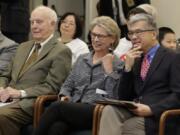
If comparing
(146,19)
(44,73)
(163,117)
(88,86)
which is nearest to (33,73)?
(44,73)

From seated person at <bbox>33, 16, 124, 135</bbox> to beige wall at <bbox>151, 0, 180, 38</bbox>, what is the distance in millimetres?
2355

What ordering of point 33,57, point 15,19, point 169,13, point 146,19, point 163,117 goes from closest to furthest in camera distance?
1. point 163,117
2. point 146,19
3. point 33,57
4. point 15,19
5. point 169,13

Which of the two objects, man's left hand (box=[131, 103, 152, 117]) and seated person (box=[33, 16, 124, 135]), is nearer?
man's left hand (box=[131, 103, 152, 117])

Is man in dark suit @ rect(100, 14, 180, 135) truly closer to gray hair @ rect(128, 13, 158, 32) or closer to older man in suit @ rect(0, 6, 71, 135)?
gray hair @ rect(128, 13, 158, 32)

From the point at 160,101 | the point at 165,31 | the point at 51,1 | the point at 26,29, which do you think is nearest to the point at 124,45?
the point at 165,31

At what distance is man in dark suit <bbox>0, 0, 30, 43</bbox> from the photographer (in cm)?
461

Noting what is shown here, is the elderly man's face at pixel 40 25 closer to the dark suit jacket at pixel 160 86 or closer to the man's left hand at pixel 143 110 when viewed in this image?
the dark suit jacket at pixel 160 86

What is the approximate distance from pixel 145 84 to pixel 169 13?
9.39ft

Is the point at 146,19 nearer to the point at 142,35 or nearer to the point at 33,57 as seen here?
the point at 142,35

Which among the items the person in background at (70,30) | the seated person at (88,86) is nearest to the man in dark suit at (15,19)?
the person in background at (70,30)

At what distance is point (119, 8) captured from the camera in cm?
589

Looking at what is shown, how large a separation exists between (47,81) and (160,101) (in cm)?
100

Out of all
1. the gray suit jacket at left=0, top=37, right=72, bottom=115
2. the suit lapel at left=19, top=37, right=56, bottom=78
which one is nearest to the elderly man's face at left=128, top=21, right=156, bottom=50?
the gray suit jacket at left=0, top=37, right=72, bottom=115

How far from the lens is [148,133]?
10.5ft
